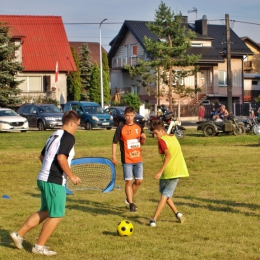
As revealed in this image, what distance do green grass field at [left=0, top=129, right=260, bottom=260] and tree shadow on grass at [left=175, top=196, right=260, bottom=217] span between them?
2cm

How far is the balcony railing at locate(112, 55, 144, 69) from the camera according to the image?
67113 millimetres

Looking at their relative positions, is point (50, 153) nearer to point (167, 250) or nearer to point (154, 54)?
point (167, 250)

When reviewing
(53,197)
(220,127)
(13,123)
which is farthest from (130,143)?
(13,123)

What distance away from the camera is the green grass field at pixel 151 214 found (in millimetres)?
8094

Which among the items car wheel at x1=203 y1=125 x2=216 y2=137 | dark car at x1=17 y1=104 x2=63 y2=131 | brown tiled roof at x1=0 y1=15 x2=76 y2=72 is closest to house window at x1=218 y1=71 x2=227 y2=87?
brown tiled roof at x1=0 y1=15 x2=76 y2=72

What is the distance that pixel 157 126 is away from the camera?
9.59 metres

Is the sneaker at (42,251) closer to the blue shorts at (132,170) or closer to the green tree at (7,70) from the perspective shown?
the blue shorts at (132,170)

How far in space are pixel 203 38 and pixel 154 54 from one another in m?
13.2

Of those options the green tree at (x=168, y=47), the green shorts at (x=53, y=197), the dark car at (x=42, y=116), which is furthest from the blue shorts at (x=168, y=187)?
the green tree at (x=168, y=47)

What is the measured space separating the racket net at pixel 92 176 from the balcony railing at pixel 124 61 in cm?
5074

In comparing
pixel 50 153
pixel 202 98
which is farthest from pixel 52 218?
pixel 202 98

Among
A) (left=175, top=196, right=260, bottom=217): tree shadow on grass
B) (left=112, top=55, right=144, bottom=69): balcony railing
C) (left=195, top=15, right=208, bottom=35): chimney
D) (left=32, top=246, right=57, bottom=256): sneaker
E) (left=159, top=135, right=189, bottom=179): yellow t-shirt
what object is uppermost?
(left=195, top=15, right=208, bottom=35): chimney

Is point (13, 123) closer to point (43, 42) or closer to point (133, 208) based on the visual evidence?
point (133, 208)

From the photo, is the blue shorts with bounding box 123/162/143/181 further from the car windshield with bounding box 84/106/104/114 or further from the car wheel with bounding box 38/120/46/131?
the car windshield with bounding box 84/106/104/114
